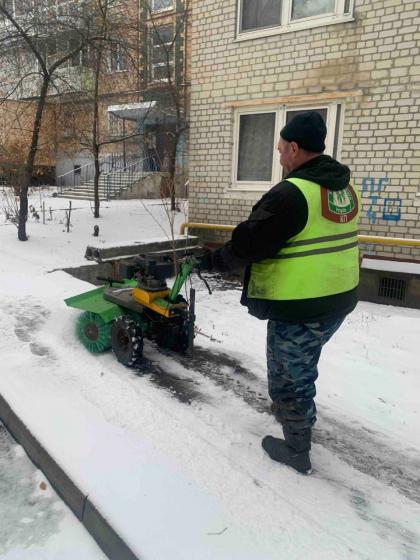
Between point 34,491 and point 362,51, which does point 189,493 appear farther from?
point 362,51

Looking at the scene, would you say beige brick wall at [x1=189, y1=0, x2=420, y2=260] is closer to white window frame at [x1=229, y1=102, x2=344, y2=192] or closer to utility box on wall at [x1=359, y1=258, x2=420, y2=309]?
white window frame at [x1=229, y1=102, x2=344, y2=192]

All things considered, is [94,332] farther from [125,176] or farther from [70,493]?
[125,176]

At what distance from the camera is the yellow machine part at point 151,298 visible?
3.33 metres

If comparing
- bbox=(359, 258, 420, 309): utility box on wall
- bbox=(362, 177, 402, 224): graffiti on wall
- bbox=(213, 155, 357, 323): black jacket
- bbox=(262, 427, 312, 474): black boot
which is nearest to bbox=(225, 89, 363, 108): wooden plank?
bbox=(362, 177, 402, 224): graffiti on wall

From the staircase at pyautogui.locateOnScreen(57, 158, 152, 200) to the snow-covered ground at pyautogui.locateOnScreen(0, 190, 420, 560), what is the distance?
1384 cm

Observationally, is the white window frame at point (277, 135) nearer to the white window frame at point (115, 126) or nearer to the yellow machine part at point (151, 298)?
the yellow machine part at point (151, 298)

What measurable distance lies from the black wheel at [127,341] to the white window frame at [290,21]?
19.8ft

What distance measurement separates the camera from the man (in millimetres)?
2059

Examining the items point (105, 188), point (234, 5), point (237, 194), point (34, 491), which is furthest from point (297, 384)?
point (105, 188)

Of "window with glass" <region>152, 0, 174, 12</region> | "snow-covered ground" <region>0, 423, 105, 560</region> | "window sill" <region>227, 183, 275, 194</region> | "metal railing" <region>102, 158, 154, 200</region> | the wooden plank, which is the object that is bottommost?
"snow-covered ground" <region>0, 423, 105, 560</region>

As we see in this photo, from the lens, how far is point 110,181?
62.7ft

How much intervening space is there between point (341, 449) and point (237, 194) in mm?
6081

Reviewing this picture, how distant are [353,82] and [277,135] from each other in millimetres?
1456

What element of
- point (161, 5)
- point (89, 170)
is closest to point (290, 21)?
point (161, 5)
